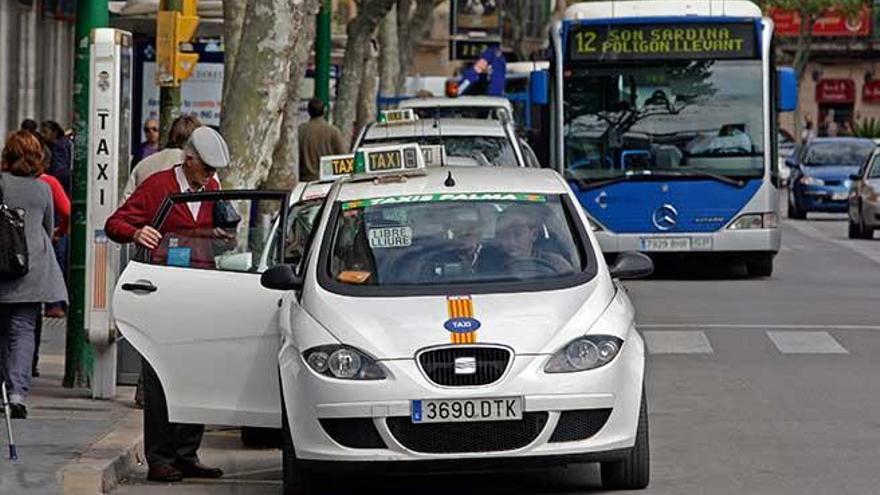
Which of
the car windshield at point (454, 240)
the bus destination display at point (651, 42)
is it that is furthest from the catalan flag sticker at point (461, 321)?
the bus destination display at point (651, 42)

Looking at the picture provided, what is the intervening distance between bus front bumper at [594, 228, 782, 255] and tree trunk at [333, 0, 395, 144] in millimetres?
15024

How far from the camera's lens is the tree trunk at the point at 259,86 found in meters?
17.4

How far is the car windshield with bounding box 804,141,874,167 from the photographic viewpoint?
4500 cm

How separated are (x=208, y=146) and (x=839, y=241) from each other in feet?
80.4

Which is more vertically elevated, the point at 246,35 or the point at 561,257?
the point at 246,35

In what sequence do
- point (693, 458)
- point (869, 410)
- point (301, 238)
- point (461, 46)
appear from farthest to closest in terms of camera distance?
point (461, 46), point (869, 410), point (301, 238), point (693, 458)

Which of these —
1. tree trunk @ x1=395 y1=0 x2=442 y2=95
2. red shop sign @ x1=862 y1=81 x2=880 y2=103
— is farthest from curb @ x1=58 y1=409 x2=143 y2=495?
red shop sign @ x1=862 y1=81 x2=880 y2=103

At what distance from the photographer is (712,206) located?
24.8 m

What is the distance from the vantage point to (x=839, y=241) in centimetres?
3556

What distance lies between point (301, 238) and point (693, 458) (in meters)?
2.65

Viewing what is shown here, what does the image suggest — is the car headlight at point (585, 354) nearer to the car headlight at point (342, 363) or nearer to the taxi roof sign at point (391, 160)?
the car headlight at point (342, 363)

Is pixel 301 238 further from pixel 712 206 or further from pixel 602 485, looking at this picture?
pixel 712 206

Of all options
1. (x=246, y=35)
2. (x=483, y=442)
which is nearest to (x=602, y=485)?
(x=483, y=442)

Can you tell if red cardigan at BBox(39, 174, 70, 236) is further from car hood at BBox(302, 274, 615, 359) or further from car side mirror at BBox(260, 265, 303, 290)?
car hood at BBox(302, 274, 615, 359)
